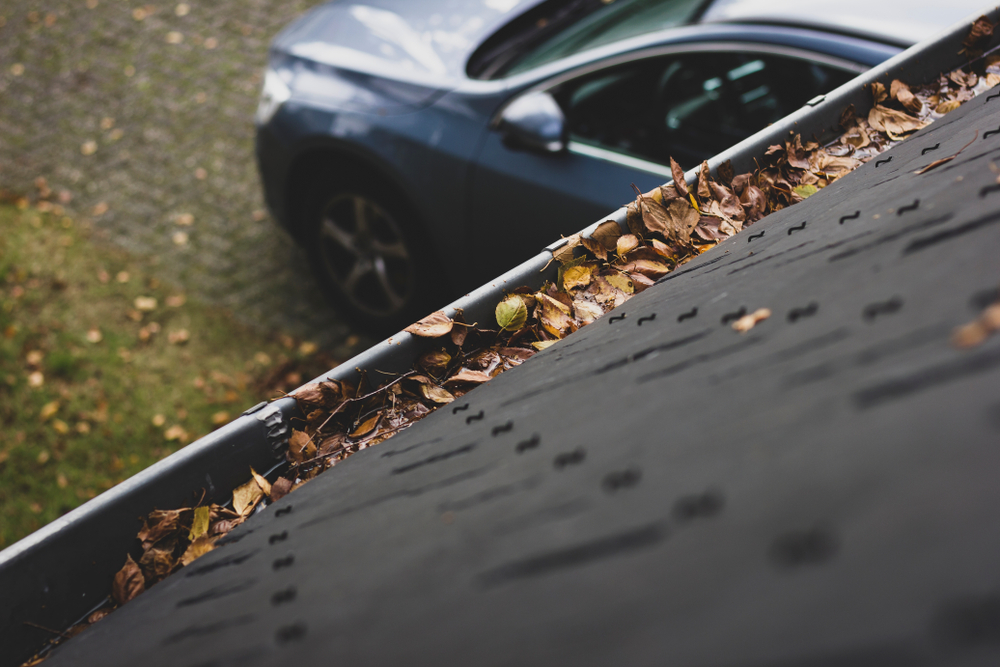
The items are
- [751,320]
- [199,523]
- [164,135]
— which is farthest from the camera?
[164,135]

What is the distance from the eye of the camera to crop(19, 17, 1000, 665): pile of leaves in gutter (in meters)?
1.38

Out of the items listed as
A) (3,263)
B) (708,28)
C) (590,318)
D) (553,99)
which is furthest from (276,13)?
(590,318)

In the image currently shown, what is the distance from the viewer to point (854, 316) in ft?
2.56

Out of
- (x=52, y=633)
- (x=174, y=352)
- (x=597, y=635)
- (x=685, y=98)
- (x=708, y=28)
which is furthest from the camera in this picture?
(x=174, y=352)

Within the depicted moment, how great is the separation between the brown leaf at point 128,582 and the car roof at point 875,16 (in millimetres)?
2797

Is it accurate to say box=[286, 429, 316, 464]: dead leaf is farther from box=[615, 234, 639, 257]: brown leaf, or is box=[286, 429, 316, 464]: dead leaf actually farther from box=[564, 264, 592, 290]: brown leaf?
box=[615, 234, 639, 257]: brown leaf

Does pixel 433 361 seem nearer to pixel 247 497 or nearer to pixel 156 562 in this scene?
pixel 247 497

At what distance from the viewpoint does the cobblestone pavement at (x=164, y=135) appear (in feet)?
14.4

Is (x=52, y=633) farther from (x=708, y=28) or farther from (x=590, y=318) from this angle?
(x=708, y=28)

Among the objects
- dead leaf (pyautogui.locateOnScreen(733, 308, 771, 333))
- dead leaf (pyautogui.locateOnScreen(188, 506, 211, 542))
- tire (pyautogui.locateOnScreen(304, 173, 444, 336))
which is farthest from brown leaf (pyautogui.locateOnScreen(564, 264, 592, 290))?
tire (pyautogui.locateOnScreen(304, 173, 444, 336))

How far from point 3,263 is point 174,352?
175 centimetres

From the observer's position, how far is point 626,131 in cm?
304

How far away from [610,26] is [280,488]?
283 cm

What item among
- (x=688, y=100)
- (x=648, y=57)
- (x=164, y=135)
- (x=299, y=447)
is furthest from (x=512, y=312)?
(x=164, y=135)
